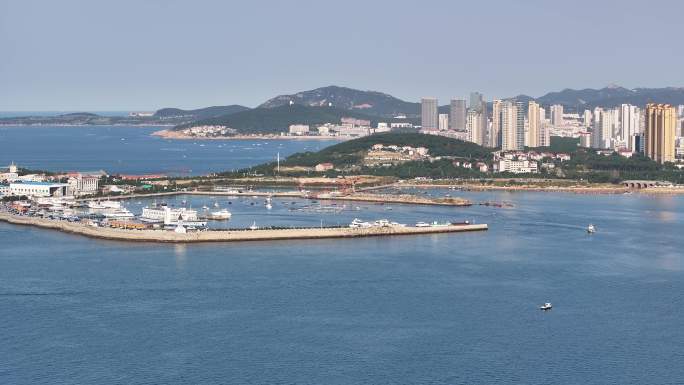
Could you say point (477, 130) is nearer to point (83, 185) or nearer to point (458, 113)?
point (458, 113)

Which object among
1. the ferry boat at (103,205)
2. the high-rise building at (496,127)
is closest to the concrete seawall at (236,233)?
the ferry boat at (103,205)

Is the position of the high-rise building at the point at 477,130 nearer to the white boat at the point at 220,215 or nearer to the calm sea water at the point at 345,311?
the white boat at the point at 220,215

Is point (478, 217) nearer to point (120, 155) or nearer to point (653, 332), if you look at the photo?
point (653, 332)

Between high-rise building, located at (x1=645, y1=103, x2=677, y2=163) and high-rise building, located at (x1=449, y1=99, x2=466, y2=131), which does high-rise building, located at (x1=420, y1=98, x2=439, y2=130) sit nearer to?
high-rise building, located at (x1=449, y1=99, x2=466, y2=131)

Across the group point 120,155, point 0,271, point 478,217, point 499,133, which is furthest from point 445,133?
point 0,271

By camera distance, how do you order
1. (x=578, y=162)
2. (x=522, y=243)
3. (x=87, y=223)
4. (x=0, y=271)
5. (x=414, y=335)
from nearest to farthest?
(x=414, y=335)
(x=0, y=271)
(x=522, y=243)
(x=87, y=223)
(x=578, y=162)

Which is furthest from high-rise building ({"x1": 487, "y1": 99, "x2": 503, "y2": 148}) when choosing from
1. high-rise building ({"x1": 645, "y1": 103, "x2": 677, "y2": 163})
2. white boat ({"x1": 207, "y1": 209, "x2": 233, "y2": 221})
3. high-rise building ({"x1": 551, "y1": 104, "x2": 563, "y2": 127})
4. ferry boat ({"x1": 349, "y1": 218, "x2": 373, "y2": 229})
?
ferry boat ({"x1": 349, "y1": 218, "x2": 373, "y2": 229})
